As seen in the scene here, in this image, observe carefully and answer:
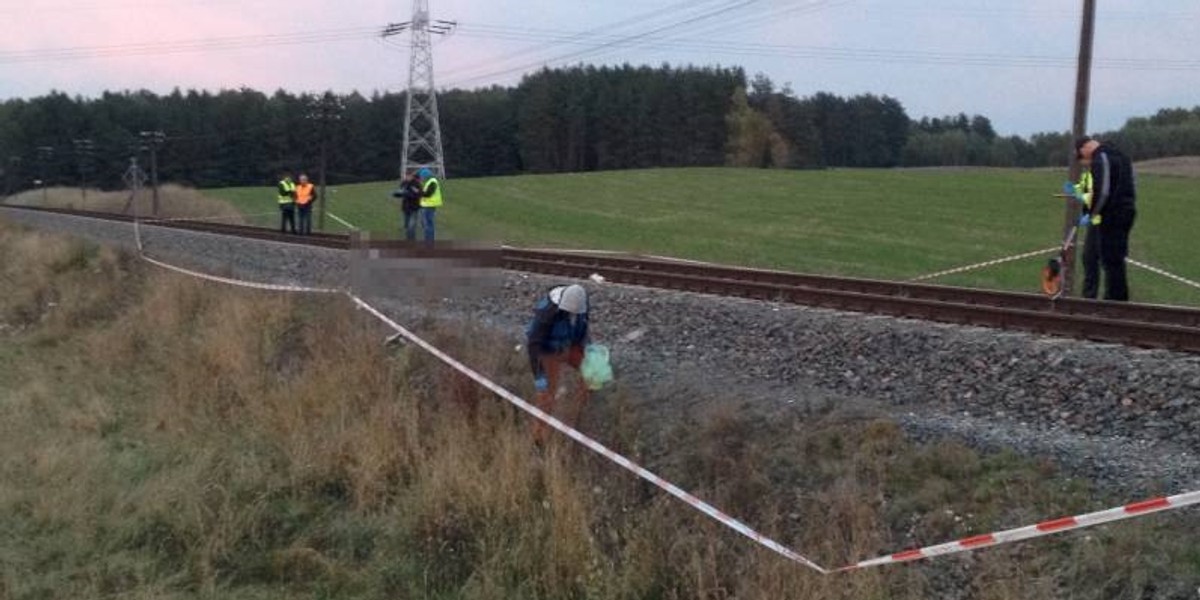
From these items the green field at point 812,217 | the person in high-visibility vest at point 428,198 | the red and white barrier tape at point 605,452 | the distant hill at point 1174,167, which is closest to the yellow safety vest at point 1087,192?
the red and white barrier tape at point 605,452

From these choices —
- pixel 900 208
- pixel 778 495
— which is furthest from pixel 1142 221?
pixel 778 495

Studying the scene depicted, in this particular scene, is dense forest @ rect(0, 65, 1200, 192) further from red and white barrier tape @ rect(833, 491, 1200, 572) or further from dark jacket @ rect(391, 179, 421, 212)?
Answer: red and white barrier tape @ rect(833, 491, 1200, 572)

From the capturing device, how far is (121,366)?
52.3 feet

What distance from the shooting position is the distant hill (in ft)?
204

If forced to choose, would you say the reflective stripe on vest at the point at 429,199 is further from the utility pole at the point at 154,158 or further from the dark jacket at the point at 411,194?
the utility pole at the point at 154,158

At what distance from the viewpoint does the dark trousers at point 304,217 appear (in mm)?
28242

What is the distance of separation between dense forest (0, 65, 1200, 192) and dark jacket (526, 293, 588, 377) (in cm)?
8140

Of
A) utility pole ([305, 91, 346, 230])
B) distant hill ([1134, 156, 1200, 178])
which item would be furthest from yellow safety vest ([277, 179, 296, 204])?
distant hill ([1134, 156, 1200, 178])

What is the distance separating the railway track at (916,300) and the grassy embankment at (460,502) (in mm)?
2391

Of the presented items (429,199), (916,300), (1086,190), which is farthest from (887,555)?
(429,199)

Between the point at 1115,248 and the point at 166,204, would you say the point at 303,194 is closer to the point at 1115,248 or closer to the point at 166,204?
the point at 1115,248

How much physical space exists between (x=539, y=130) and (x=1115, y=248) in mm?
94731

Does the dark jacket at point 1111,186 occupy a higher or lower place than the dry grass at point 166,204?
higher

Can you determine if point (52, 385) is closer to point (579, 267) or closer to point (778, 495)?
point (579, 267)
